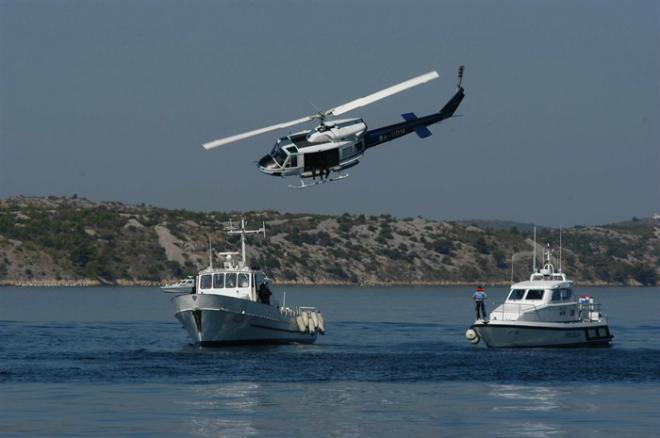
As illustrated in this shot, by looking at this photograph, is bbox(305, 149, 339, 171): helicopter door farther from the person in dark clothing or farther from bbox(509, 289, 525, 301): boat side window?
bbox(509, 289, 525, 301): boat side window

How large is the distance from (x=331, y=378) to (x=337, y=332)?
31388mm

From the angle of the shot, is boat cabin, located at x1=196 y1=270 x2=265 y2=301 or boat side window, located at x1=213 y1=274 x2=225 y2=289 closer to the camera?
boat cabin, located at x1=196 y1=270 x2=265 y2=301

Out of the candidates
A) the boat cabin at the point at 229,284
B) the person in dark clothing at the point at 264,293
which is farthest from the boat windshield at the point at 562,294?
the boat cabin at the point at 229,284

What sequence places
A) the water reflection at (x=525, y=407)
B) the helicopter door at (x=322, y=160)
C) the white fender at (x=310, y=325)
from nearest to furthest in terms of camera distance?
the water reflection at (x=525, y=407) < the helicopter door at (x=322, y=160) < the white fender at (x=310, y=325)

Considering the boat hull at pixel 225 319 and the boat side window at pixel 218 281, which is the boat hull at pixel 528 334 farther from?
the boat side window at pixel 218 281

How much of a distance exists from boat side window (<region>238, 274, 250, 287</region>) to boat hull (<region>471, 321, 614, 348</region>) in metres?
11.7

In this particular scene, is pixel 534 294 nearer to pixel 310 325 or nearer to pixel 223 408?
pixel 310 325

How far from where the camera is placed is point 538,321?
67.3 meters

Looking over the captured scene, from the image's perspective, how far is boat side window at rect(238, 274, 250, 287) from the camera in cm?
6956

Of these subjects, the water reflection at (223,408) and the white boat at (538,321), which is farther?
the white boat at (538,321)

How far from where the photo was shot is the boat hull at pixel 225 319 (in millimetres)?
67438

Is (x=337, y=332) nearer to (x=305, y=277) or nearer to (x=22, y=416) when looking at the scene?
(x=22, y=416)

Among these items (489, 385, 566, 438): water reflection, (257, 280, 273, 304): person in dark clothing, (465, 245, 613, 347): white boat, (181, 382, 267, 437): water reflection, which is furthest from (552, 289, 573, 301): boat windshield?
(181, 382, 267, 437): water reflection

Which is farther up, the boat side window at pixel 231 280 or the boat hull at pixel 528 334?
the boat side window at pixel 231 280
